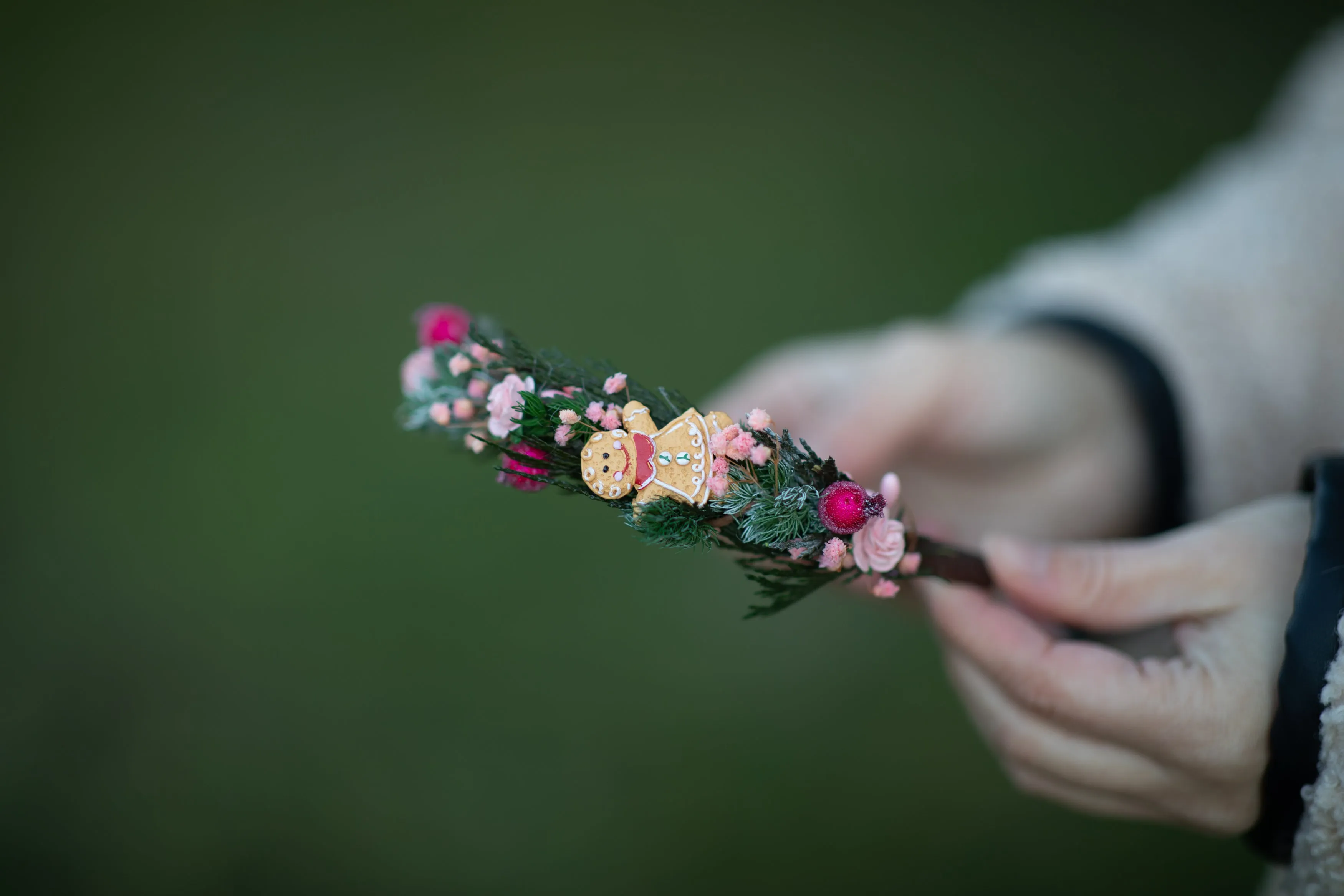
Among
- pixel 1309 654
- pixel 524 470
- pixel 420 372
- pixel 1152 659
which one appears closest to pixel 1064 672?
pixel 1152 659

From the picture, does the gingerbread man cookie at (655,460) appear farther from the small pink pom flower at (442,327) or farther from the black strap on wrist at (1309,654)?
the black strap on wrist at (1309,654)

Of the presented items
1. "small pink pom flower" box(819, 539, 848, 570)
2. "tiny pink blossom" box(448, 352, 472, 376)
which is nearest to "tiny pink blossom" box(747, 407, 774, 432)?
"small pink pom flower" box(819, 539, 848, 570)

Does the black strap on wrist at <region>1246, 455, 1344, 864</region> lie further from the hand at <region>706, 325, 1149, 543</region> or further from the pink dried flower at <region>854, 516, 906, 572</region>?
the hand at <region>706, 325, 1149, 543</region>

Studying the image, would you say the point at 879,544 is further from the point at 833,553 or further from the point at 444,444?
the point at 444,444

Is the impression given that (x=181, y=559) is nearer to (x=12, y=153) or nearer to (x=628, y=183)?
(x=12, y=153)

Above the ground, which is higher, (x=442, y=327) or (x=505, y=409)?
(x=442, y=327)

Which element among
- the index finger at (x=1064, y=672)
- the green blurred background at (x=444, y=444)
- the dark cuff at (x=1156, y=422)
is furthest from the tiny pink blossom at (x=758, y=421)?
the green blurred background at (x=444, y=444)

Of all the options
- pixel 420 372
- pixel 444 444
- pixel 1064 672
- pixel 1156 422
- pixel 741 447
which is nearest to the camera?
pixel 741 447
